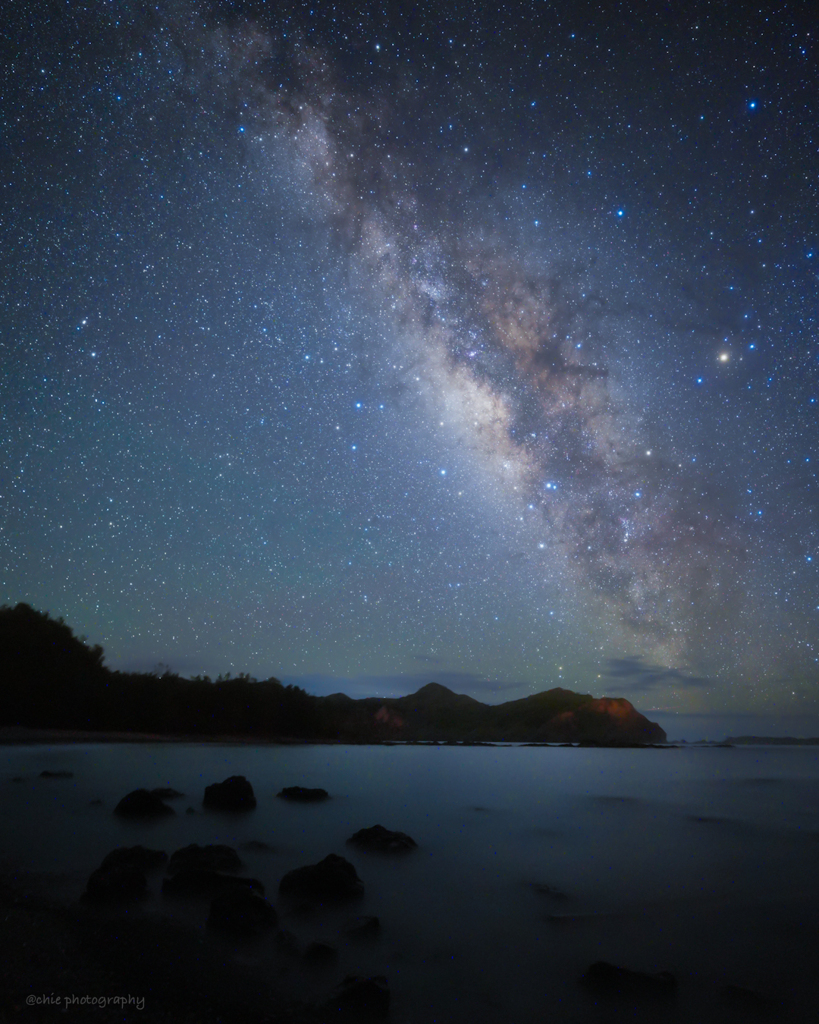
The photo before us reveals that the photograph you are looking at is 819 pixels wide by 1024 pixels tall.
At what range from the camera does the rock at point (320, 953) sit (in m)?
5.27

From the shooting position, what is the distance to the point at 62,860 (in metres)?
8.54

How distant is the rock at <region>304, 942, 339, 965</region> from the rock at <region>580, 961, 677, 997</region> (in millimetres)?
2753

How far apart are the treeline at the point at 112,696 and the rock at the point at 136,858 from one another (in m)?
35.4

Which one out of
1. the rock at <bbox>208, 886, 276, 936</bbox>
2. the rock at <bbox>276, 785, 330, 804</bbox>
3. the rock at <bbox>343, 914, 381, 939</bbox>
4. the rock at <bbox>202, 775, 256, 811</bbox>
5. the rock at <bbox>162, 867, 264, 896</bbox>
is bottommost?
the rock at <bbox>276, 785, 330, 804</bbox>

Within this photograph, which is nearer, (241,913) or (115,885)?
(241,913)

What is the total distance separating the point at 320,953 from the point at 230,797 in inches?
434

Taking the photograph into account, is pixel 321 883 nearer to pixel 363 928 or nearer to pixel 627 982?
pixel 363 928

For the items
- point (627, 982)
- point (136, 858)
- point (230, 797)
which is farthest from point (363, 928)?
point (230, 797)

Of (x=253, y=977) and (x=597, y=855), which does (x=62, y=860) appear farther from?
(x=597, y=855)

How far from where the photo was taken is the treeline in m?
35.8

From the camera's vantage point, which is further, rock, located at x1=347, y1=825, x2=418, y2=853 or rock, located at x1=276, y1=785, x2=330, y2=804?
rock, located at x1=276, y1=785, x2=330, y2=804

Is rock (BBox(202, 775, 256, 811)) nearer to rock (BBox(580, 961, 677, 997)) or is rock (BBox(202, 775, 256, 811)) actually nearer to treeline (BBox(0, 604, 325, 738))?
rock (BBox(580, 961, 677, 997))

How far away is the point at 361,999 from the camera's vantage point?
174 inches

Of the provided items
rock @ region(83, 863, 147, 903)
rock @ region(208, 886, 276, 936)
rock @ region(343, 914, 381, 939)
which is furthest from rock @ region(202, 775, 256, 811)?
rock @ region(208, 886, 276, 936)
